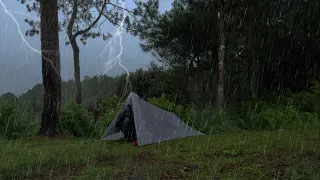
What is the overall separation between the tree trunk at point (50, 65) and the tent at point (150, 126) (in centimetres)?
253

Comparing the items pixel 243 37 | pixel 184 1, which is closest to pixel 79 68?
pixel 184 1

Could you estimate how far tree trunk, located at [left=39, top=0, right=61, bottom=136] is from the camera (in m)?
12.8

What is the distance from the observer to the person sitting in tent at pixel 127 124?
10.7 m

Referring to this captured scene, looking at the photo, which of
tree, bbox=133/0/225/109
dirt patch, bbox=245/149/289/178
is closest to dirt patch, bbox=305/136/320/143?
dirt patch, bbox=245/149/289/178

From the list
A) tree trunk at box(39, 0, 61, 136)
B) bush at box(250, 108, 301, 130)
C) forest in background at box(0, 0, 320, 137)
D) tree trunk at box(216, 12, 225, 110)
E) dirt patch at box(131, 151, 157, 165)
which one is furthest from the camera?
forest in background at box(0, 0, 320, 137)

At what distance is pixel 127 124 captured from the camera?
10.8 m

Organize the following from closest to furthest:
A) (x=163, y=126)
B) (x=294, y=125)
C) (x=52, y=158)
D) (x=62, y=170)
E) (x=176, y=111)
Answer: (x=62, y=170) < (x=52, y=158) < (x=163, y=126) < (x=294, y=125) < (x=176, y=111)

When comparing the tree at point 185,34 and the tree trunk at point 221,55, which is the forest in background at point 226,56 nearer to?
the tree at point 185,34

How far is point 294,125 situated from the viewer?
42.2 ft

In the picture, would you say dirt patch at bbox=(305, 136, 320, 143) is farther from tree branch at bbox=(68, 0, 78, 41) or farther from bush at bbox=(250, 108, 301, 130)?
tree branch at bbox=(68, 0, 78, 41)

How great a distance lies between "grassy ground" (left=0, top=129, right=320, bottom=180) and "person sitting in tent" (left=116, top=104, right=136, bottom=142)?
717 mm

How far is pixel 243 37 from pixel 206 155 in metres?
16.5

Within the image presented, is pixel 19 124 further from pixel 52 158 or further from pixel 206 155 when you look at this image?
pixel 206 155

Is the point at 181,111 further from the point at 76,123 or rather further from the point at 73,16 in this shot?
the point at 73,16
